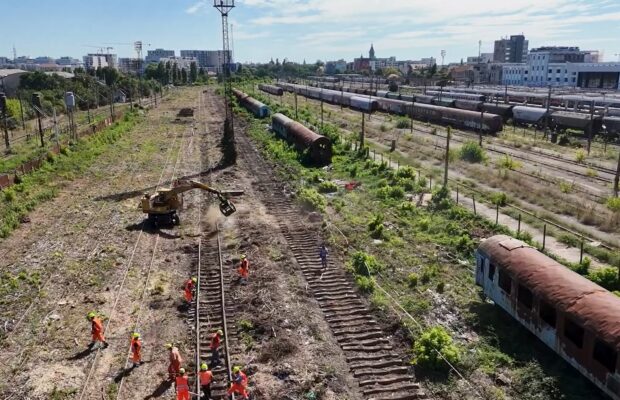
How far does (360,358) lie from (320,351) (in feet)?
3.98

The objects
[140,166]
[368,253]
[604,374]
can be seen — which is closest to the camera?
[604,374]

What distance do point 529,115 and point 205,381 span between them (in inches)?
2358

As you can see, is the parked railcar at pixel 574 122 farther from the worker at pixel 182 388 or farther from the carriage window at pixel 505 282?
the worker at pixel 182 388

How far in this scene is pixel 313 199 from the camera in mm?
31031

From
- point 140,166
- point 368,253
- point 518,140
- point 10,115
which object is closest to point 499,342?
point 368,253

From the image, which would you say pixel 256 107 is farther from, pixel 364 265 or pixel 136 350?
pixel 136 350

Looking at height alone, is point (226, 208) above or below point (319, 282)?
above

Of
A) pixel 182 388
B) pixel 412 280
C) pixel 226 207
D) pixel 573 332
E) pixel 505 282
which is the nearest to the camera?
pixel 182 388

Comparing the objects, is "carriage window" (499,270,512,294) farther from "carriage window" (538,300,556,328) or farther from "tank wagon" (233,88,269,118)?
"tank wagon" (233,88,269,118)

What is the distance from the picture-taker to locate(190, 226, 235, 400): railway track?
1480 cm

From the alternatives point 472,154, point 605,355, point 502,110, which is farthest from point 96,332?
point 502,110

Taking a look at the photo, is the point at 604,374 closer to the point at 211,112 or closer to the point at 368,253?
the point at 368,253

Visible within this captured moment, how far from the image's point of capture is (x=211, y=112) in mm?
88875

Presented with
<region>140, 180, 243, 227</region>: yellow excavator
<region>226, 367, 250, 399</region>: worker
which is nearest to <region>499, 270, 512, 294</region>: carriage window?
<region>226, 367, 250, 399</region>: worker
